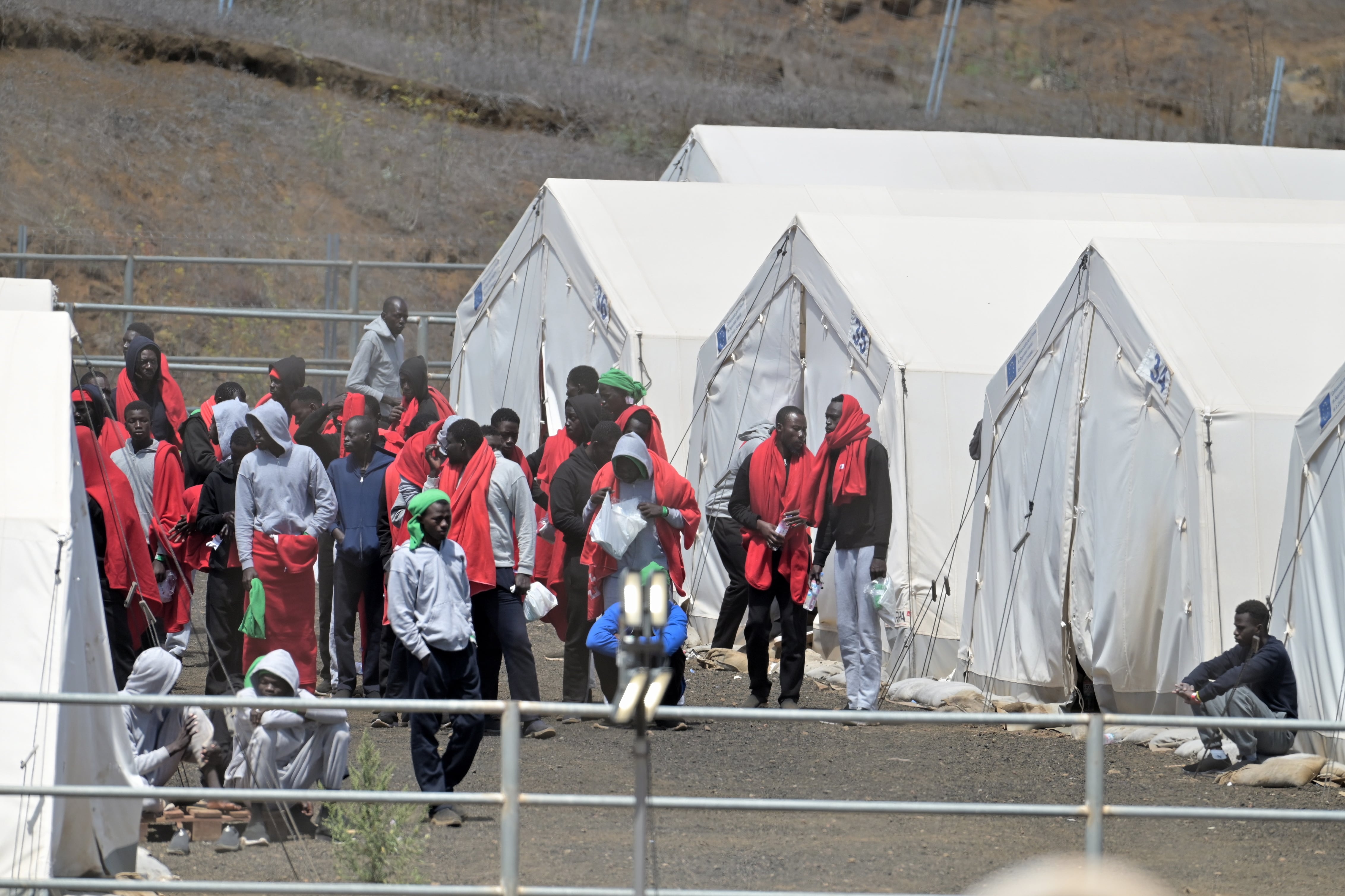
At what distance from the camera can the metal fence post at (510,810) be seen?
15.4 feet

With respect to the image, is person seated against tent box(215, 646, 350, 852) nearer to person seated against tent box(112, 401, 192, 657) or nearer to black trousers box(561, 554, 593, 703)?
person seated against tent box(112, 401, 192, 657)

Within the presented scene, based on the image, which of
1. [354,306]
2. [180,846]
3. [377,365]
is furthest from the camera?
[354,306]

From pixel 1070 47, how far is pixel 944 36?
844cm

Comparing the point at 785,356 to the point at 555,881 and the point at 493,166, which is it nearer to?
the point at 555,881

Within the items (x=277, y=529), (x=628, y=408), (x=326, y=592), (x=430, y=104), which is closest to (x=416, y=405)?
(x=628, y=408)

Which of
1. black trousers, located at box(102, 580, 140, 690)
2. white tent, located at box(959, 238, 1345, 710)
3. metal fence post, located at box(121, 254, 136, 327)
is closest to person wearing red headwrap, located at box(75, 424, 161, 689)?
black trousers, located at box(102, 580, 140, 690)

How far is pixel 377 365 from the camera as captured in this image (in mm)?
12930

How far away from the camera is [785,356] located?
461 inches

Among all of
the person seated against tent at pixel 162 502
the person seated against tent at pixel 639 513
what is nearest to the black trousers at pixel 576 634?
the person seated against tent at pixel 639 513

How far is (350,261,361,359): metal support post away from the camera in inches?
739

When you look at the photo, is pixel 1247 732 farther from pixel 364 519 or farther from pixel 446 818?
pixel 364 519

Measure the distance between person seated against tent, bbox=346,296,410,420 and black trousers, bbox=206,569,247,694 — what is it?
4.02 m

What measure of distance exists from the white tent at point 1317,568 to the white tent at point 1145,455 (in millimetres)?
362

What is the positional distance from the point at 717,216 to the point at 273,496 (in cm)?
634
